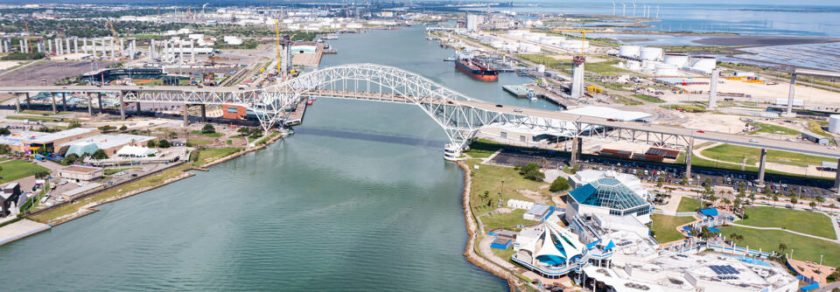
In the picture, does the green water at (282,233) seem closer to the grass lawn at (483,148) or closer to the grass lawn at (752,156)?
the grass lawn at (483,148)

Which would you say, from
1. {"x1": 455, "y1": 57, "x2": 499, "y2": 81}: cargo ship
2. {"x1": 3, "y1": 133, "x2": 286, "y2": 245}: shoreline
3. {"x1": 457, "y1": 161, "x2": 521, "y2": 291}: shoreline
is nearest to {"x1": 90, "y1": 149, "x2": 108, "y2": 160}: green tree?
{"x1": 3, "y1": 133, "x2": 286, "y2": 245}: shoreline

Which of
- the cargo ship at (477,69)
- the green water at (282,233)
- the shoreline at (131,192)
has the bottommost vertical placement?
the green water at (282,233)

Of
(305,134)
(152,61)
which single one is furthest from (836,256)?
(152,61)

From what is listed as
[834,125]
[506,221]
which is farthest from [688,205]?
[834,125]

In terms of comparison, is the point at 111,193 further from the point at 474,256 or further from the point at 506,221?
the point at 506,221

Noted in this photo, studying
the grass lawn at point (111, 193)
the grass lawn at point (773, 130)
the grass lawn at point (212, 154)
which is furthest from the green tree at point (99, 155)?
the grass lawn at point (773, 130)

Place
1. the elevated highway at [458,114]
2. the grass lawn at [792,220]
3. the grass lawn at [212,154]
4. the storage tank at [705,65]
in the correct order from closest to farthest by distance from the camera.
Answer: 1. the grass lawn at [792,220]
2. the elevated highway at [458,114]
3. the grass lawn at [212,154]
4. the storage tank at [705,65]
